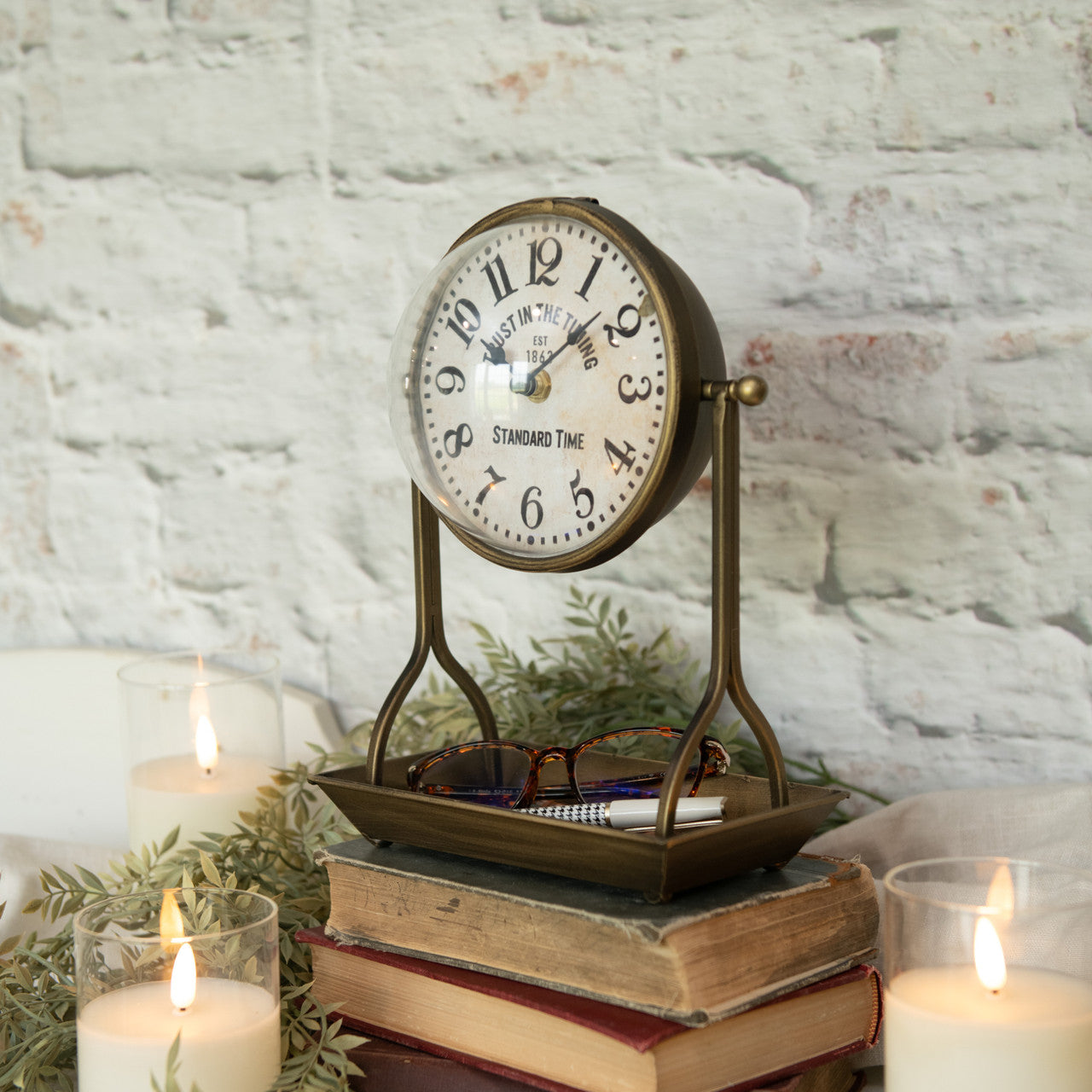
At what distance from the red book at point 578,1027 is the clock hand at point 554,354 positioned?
14.7 inches

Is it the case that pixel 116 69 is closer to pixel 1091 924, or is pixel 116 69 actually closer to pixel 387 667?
pixel 387 667

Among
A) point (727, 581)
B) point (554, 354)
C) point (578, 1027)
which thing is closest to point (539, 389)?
point (554, 354)

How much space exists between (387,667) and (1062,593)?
2.30 feet

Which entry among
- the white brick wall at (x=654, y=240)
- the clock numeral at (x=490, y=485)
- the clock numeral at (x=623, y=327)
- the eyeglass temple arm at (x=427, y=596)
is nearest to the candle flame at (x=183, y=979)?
the eyeglass temple arm at (x=427, y=596)

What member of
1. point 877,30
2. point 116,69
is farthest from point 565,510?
point 116,69

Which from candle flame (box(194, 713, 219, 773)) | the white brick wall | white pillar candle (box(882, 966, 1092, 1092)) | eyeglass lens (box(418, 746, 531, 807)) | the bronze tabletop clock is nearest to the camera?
white pillar candle (box(882, 966, 1092, 1092))

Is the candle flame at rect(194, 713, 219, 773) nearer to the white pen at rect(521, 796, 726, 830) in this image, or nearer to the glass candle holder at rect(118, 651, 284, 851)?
the glass candle holder at rect(118, 651, 284, 851)

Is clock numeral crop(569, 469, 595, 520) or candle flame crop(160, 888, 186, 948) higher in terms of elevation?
clock numeral crop(569, 469, 595, 520)

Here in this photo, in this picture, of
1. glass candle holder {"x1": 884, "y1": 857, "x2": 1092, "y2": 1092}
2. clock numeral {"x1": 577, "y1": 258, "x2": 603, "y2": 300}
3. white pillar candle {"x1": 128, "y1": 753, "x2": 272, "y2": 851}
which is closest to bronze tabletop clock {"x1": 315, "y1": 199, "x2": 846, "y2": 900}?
clock numeral {"x1": 577, "y1": 258, "x2": 603, "y2": 300}

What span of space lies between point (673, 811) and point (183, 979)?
299 mm

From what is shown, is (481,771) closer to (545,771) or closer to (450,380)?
(545,771)

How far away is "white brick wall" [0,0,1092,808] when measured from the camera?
103cm

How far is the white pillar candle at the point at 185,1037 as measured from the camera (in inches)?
27.6

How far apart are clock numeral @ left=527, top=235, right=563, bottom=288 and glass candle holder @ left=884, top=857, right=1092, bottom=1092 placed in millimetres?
424
